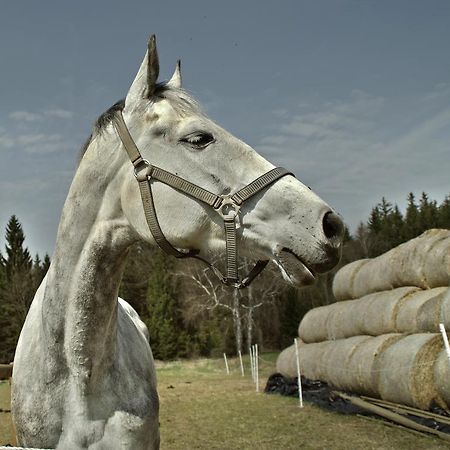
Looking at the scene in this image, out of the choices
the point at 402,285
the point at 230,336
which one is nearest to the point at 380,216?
the point at 230,336

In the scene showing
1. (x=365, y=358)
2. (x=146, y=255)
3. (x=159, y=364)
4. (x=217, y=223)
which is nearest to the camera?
(x=217, y=223)

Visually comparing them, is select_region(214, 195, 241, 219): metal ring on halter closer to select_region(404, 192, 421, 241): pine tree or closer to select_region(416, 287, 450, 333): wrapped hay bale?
select_region(416, 287, 450, 333): wrapped hay bale

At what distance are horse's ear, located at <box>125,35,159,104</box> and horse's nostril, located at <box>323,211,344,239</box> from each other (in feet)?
3.37

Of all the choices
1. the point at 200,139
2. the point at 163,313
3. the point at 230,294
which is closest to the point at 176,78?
the point at 200,139

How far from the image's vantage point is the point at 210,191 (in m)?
2.10

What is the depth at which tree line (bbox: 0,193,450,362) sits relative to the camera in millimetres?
29984

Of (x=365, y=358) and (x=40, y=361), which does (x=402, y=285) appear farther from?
(x=40, y=361)

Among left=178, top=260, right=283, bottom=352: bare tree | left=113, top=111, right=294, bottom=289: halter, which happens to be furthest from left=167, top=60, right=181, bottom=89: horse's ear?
left=178, top=260, right=283, bottom=352: bare tree

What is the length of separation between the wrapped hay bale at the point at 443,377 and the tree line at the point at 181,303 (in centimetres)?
1926

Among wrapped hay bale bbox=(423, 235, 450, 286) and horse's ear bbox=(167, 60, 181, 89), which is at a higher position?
horse's ear bbox=(167, 60, 181, 89)

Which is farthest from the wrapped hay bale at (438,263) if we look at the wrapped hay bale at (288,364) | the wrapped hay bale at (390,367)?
the wrapped hay bale at (288,364)

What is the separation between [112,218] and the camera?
2.36 m

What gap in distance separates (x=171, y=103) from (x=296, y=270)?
990mm

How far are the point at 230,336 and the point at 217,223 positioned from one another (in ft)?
101
